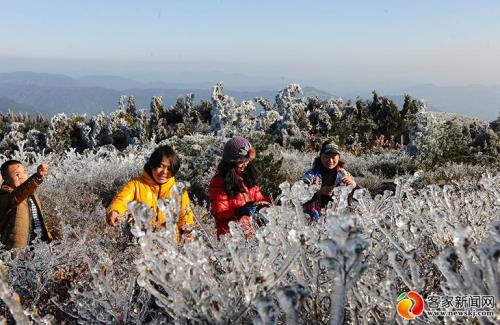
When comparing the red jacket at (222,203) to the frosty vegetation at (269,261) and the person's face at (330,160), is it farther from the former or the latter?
the person's face at (330,160)

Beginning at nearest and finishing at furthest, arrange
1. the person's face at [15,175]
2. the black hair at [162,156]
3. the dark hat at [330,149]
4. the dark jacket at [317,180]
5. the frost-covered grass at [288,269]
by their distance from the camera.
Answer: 1. the frost-covered grass at [288,269]
2. the black hair at [162,156]
3. the dark jacket at [317,180]
4. the person's face at [15,175]
5. the dark hat at [330,149]

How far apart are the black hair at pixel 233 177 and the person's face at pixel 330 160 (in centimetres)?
88

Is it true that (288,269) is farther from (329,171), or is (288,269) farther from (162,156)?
(329,171)

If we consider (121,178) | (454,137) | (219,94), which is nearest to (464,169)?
(454,137)

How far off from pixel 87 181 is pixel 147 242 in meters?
7.13

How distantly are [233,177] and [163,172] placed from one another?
0.61m

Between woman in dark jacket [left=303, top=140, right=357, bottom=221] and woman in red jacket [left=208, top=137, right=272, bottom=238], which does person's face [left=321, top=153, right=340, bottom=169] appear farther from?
woman in red jacket [left=208, top=137, right=272, bottom=238]

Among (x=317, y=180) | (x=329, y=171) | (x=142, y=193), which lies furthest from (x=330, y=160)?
(x=142, y=193)

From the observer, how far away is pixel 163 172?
398 centimetres

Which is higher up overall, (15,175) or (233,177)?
(233,177)

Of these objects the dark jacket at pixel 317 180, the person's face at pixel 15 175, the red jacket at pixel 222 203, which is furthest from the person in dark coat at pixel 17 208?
the dark jacket at pixel 317 180

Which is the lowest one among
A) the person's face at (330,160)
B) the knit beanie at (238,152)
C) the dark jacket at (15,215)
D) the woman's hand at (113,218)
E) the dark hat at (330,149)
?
the dark jacket at (15,215)

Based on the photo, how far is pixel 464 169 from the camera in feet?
31.2

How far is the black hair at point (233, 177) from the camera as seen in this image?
4.14m
